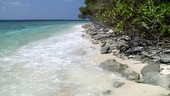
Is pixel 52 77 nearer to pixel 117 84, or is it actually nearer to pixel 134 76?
pixel 117 84

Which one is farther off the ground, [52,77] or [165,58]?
[165,58]

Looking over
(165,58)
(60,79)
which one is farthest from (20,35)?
(165,58)

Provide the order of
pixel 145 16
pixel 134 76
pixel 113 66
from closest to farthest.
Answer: pixel 134 76 → pixel 113 66 → pixel 145 16

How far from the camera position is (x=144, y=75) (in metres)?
7.91

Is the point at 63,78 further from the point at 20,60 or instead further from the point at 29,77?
the point at 20,60

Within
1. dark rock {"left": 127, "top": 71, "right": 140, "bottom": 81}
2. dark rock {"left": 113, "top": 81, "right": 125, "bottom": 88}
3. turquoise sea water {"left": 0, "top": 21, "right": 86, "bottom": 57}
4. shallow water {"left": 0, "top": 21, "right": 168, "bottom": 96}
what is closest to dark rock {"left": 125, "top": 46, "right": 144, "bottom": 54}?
shallow water {"left": 0, "top": 21, "right": 168, "bottom": 96}

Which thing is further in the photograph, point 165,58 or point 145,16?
point 145,16

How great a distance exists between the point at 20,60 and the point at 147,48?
17.2ft

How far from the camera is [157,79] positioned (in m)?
7.39

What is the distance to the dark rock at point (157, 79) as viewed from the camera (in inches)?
279

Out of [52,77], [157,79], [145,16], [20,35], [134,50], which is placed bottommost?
[20,35]

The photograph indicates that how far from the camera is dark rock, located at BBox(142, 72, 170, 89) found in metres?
7.08

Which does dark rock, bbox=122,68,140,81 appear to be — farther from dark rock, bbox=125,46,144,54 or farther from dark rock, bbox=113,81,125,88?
dark rock, bbox=125,46,144,54

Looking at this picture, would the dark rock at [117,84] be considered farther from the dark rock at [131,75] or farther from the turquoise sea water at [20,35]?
the turquoise sea water at [20,35]
